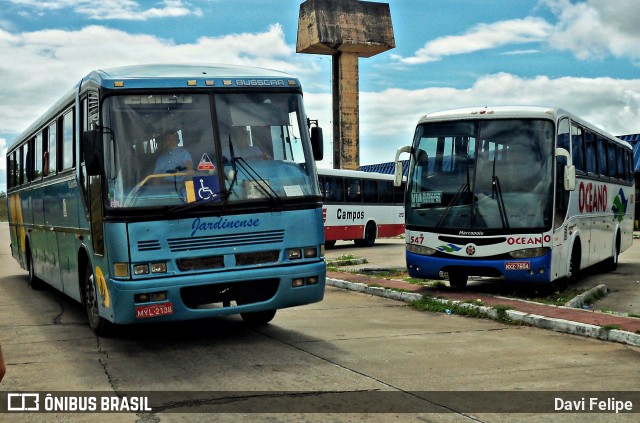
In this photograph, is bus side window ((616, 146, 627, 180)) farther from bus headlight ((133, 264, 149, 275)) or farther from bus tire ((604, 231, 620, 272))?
bus headlight ((133, 264, 149, 275))

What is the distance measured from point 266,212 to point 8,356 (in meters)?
3.19

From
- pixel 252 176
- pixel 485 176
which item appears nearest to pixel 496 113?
pixel 485 176

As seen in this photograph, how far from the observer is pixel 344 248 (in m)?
31.8

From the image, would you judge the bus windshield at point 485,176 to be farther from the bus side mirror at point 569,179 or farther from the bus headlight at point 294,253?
the bus headlight at point 294,253

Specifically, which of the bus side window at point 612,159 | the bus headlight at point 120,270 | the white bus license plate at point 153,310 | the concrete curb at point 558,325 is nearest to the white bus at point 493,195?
the concrete curb at point 558,325

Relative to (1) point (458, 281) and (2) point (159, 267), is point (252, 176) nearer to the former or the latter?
(2) point (159, 267)

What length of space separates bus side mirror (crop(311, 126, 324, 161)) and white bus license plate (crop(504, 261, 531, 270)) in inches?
189

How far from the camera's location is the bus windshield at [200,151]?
837 cm

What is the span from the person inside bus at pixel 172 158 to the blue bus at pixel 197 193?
1cm

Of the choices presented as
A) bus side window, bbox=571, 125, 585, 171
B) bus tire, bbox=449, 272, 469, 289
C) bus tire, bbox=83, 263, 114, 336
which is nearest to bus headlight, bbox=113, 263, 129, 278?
bus tire, bbox=83, 263, 114, 336

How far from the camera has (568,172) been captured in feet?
42.9

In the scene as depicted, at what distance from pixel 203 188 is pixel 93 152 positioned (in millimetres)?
1183

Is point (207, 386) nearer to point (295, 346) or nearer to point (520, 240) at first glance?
point (295, 346)

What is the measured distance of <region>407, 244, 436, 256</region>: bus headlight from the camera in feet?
44.6
